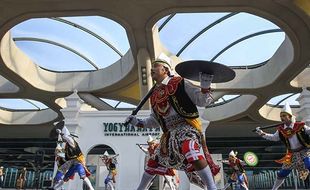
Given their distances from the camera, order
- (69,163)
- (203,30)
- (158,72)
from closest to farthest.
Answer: (158,72) < (69,163) < (203,30)

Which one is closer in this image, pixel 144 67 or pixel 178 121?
pixel 178 121

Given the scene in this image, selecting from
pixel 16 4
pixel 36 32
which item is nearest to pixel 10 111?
pixel 36 32

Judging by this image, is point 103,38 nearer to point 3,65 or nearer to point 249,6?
point 3,65

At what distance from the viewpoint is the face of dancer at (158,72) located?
3857 millimetres

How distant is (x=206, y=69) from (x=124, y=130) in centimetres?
1260

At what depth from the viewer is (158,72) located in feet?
12.7

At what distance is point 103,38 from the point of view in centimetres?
1923

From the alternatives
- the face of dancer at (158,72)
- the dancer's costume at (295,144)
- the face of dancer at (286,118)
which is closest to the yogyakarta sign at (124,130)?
the dancer's costume at (295,144)

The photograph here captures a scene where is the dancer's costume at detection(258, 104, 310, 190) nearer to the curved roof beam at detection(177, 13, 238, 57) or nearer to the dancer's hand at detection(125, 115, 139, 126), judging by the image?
the dancer's hand at detection(125, 115, 139, 126)

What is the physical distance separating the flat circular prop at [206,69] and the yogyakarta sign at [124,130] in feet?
39.2

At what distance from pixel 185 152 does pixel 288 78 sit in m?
17.7

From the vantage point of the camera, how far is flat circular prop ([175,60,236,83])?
3250 mm

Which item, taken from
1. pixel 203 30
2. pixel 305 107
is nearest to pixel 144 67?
pixel 203 30

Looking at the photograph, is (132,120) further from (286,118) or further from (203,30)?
(203,30)
